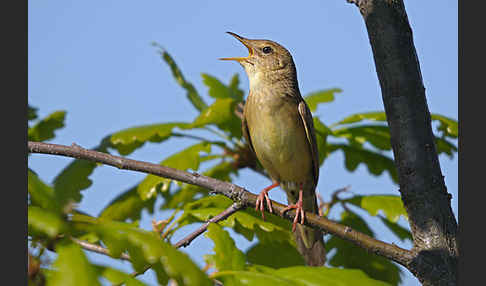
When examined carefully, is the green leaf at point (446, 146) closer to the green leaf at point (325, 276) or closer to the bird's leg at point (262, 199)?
the bird's leg at point (262, 199)

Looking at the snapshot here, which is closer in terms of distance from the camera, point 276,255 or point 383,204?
point 276,255

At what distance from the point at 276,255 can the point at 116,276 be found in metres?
2.85

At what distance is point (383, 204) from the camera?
444 centimetres

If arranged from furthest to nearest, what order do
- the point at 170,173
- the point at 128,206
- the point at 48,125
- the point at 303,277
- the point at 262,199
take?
the point at 128,206
the point at 48,125
the point at 262,199
the point at 170,173
the point at 303,277

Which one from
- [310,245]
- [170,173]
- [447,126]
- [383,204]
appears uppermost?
[170,173]

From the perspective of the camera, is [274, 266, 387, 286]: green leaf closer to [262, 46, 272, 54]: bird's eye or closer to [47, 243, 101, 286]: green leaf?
[47, 243, 101, 286]: green leaf

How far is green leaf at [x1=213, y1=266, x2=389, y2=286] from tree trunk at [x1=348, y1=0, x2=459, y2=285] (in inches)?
21.0

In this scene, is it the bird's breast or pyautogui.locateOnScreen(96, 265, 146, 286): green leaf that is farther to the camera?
the bird's breast

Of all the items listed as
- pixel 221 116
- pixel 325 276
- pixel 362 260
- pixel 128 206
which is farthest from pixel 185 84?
pixel 325 276

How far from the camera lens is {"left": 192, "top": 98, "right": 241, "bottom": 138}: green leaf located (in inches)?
186

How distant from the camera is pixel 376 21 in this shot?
9.01 ft

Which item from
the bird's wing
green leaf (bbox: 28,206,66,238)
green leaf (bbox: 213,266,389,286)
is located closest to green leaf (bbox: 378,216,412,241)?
the bird's wing

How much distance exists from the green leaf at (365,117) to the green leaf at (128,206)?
1854 millimetres

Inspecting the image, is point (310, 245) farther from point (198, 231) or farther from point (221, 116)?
point (198, 231)
